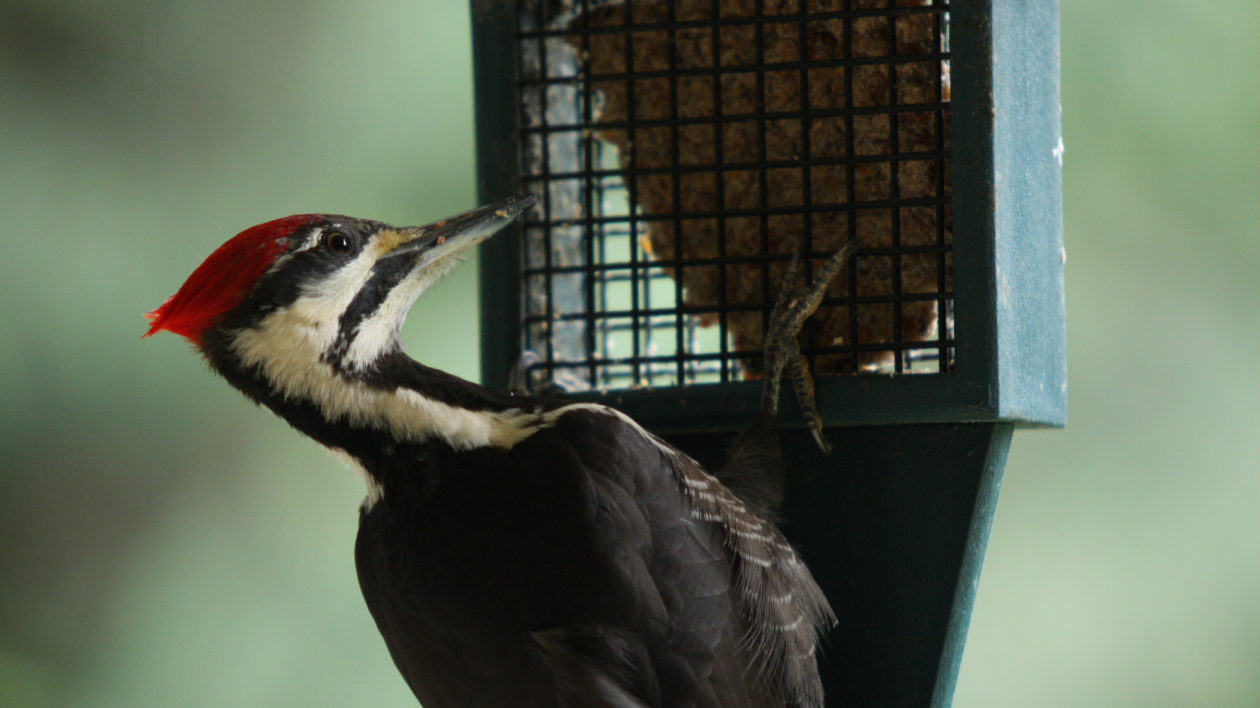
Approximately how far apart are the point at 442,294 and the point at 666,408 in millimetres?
1886

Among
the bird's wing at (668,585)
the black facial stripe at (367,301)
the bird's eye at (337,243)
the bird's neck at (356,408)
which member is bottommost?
the bird's wing at (668,585)

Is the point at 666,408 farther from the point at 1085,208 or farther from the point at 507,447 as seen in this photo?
the point at 1085,208

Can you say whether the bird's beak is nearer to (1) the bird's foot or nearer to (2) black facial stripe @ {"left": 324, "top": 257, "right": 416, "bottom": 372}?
(2) black facial stripe @ {"left": 324, "top": 257, "right": 416, "bottom": 372}

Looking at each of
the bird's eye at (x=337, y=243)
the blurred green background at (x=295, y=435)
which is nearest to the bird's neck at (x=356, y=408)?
the bird's eye at (x=337, y=243)

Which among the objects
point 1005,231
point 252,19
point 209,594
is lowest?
point 209,594

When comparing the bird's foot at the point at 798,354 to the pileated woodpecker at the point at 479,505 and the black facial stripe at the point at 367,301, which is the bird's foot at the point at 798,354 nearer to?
the pileated woodpecker at the point at 479,505

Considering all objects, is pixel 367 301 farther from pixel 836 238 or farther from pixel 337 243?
pixel 836 238

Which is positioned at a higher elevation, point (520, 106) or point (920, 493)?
point (520, 106)

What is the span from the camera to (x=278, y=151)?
4.12m

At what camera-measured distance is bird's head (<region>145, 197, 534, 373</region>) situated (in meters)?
1.80

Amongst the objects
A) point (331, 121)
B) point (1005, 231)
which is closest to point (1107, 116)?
point (1005, 231)

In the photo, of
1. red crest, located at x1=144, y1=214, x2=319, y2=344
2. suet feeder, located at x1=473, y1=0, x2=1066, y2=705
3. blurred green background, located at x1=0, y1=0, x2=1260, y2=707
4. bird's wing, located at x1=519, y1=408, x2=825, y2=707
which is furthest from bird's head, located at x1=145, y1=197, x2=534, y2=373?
blurred green background, located at x1=0, y1=0, x2=1260, y2=707

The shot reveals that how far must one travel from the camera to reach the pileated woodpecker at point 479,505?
1.76m

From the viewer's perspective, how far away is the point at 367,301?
1.89 metres
